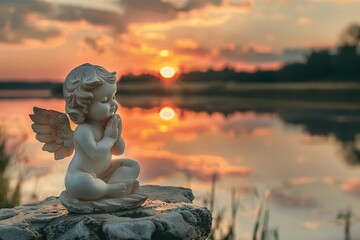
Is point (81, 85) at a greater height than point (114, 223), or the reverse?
point (81, 85)

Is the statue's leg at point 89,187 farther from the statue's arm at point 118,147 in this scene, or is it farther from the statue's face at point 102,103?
the statue's face at point 102,103

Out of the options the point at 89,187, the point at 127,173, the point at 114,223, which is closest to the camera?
the point at 114,223

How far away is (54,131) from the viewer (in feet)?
13.4

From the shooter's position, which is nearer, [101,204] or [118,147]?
[101,204]

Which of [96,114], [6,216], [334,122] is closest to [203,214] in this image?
[96,114]

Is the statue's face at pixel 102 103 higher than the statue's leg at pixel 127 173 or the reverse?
higher

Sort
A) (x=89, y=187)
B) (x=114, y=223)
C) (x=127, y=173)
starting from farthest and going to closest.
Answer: (x=127, y=173), (x=89, y=187), (x=114, y=223)

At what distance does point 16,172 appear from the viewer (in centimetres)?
703

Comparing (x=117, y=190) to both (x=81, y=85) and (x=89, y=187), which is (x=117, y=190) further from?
(x=81, y=85)

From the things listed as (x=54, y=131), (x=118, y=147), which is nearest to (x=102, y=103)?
(x=118, y=147)

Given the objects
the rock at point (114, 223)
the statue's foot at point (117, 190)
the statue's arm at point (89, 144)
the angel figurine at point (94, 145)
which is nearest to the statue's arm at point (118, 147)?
the angel figurine at point (94, 145)

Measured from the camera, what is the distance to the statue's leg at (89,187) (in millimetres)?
3756

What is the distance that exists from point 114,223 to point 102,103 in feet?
2.60

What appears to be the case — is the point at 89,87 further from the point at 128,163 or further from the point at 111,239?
the point at 111,239
